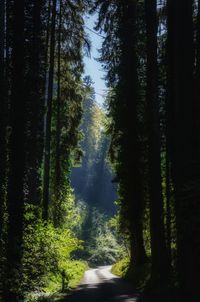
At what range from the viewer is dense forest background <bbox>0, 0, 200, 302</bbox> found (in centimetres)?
785

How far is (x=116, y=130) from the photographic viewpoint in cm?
2745

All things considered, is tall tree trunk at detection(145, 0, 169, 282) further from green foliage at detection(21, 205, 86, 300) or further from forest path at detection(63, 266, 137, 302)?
green foliage at detection(21, 205, 86, 300)

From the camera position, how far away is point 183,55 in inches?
310

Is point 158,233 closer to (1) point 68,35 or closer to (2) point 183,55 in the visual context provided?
(2) point 183,55

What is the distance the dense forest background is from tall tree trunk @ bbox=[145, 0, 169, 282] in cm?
3

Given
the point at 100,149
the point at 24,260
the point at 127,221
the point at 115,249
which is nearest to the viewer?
the point at 24,260

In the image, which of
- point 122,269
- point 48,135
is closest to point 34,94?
point 48,135

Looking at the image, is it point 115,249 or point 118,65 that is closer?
point 118,65

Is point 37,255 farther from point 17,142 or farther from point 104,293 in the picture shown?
point 104,293

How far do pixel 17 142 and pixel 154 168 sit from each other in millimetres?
4685

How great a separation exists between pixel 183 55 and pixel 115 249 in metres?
83.8

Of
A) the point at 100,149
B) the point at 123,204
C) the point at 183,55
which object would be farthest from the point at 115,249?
the point at 183,55

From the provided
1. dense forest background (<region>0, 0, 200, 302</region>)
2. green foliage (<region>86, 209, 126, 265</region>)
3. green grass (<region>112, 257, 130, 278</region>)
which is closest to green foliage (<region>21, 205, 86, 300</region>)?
dense forest background (<region>0, 0, 200, 302</region>)

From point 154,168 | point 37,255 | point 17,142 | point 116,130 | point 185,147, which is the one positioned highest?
point 116,130
